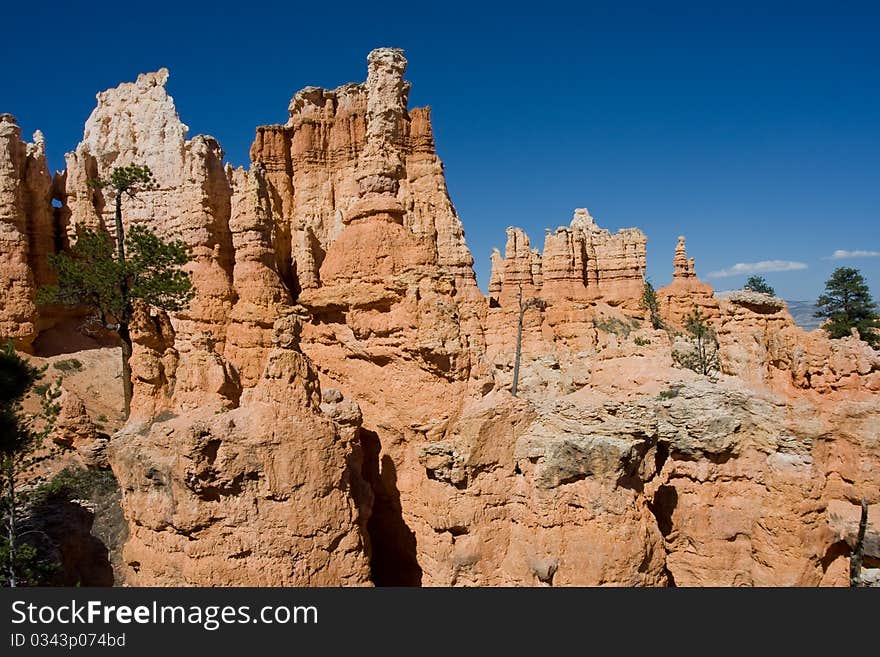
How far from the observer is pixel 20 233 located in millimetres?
23922

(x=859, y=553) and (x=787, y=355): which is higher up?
(x=787, y=355)

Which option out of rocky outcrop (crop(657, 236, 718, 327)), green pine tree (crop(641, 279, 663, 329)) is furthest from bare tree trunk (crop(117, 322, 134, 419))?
rocky outcrop (crop(657, 236, 718, 327))

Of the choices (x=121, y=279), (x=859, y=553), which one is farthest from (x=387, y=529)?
(x=121, y=279)

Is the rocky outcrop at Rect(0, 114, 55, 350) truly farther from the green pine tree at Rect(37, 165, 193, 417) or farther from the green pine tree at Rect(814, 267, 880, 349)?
the green pine tree at Rect(814, 267, 880, 349)

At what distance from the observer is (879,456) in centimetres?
873

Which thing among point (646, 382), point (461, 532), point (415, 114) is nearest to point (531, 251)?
point (415, 114)

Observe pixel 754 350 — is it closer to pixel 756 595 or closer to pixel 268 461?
pixel 756 595

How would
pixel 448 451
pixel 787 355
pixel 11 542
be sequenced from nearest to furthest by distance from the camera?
pixel 448 451, pixel 11 542, pixel 787 355

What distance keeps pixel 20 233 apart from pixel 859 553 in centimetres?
3086

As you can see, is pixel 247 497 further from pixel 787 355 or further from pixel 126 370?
pixel 787 355

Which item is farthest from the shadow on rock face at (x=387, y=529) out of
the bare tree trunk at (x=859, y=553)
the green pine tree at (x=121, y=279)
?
the green pine tree at (x=121, y=279)

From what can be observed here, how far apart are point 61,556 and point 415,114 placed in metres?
26.9

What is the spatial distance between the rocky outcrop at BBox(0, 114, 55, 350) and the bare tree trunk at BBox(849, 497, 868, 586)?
28.7 meters

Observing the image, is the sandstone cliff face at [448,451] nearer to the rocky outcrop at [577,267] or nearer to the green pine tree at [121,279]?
the green pine tree at [121,279]
